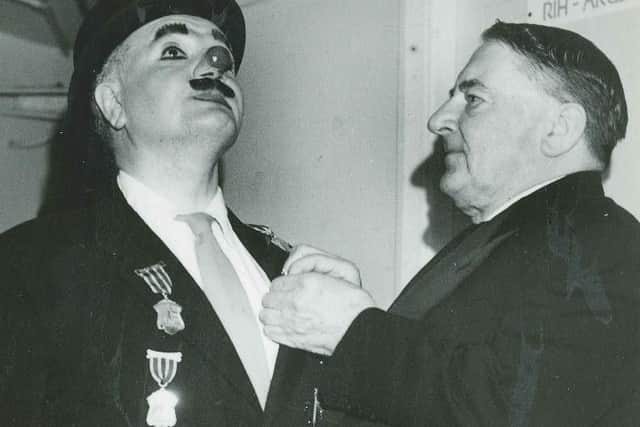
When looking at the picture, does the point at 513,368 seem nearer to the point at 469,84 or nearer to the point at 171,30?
the point at 469,84

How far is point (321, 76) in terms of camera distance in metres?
2.55

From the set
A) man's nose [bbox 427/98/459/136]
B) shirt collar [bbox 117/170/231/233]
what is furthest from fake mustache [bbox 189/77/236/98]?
man's nose [bbox 427/98/459/136]

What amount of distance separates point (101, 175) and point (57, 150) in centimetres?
139

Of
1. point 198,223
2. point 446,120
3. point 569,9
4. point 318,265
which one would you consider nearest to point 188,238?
point 198,223

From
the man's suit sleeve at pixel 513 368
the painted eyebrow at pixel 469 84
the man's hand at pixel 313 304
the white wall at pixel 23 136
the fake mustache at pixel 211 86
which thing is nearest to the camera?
the man's suit sleeve at pixel 513 368

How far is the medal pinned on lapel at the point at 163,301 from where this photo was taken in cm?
136

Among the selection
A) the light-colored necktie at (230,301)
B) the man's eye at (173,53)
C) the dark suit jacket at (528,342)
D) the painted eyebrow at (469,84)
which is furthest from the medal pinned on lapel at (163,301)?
the painted eyebrow at (469,84)

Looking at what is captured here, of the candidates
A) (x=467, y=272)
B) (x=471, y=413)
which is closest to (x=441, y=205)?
(x=467, y=272)

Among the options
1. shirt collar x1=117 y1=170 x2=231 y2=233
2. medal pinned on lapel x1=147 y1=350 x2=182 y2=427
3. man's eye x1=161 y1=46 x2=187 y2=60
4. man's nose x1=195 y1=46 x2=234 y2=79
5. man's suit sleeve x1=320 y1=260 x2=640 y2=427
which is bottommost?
medal pinned on lapel x1=147 y1=350 x2=182 y2=427

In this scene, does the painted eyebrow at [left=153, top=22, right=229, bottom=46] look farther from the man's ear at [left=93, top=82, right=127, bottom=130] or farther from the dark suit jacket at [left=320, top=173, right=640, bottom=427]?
the dark suit jacket at [left=320, top=173, right=640, bottom=427]

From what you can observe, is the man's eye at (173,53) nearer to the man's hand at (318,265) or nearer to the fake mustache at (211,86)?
the fake mustache at (211,86)

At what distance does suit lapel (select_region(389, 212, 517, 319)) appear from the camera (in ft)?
4.54

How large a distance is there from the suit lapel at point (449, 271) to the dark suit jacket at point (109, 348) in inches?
9.6

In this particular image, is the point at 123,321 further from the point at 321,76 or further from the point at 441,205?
the point at 321,76
